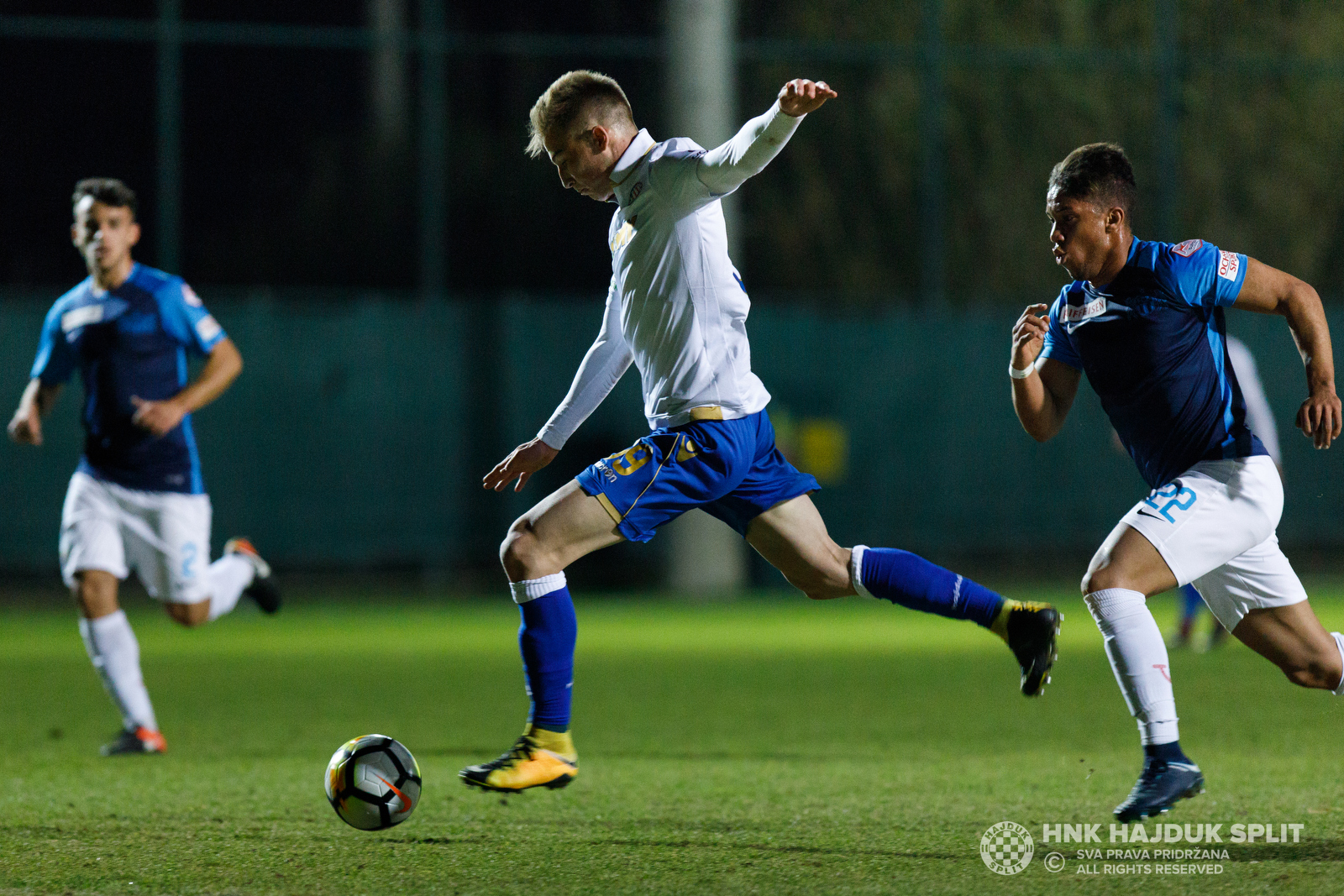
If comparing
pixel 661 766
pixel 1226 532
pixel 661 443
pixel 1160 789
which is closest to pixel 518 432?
pixel 661 766

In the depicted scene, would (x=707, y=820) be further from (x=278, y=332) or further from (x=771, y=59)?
(x=771, y=59)

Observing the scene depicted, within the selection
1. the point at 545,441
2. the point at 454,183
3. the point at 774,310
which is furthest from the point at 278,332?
the point at 545,441

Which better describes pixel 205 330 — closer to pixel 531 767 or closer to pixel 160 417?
pixel 160 417

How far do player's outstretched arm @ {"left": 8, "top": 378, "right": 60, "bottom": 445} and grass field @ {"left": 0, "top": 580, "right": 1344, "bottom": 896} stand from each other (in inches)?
59.1

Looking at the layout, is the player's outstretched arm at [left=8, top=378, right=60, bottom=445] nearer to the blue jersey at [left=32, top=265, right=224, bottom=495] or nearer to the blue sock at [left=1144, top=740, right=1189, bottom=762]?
the blue jersey at [left=32, top=265, right=224, bottom=495]

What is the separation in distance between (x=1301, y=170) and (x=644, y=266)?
59.1 ft

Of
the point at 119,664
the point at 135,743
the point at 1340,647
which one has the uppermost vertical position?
the point at 1340,647

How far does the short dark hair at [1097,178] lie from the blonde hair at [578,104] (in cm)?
142

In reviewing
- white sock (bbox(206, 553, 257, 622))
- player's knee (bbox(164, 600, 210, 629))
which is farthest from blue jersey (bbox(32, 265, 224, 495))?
white sock (bbox(206, 553, 257, 622))

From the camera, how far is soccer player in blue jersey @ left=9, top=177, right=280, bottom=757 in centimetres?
832

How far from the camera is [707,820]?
6.39 metres

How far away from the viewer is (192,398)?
27.2 ft

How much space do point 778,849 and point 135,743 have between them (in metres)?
3.77

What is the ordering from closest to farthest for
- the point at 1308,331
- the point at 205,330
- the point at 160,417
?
1. the point at 1308,331
2. the point at 160,417
3. the point at 205,330
